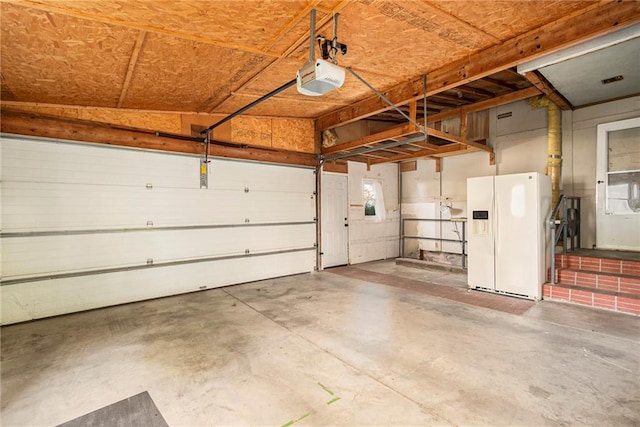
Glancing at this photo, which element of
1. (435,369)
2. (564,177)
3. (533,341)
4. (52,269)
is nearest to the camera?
(435,369)

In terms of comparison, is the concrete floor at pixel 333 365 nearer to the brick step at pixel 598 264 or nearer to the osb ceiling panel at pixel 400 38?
the brick step at pixel 598 264

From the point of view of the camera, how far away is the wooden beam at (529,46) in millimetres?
2373

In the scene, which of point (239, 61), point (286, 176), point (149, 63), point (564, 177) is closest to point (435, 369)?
point (239, 61)

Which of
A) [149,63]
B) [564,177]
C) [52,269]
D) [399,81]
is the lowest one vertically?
[52,269]

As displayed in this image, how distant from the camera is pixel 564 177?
5156 millimetres

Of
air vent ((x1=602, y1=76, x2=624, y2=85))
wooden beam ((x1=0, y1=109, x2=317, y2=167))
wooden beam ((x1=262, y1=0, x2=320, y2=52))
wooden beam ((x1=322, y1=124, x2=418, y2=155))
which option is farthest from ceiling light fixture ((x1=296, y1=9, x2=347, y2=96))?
air vent ((x1=602, y1=76, x2=624, y2=85))

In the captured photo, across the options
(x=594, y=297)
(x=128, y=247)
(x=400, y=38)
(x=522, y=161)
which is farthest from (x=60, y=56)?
(x=522, y=161)

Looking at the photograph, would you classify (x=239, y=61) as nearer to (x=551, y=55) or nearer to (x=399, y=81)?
(x=399, y=81)

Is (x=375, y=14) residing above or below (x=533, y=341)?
above

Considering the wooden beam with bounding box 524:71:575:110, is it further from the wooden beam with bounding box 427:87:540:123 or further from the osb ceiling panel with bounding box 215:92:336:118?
the osb ceiling panel with bounding box 215:92:336:118

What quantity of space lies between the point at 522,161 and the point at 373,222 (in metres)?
3.33

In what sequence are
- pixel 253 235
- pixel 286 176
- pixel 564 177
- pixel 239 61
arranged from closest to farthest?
1. pixel 239 61
2. pixel 564 177
3. pixel 253 235
4. pixel 286 176

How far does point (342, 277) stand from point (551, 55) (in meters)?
4.41

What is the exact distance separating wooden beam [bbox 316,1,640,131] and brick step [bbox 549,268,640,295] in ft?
10.0
